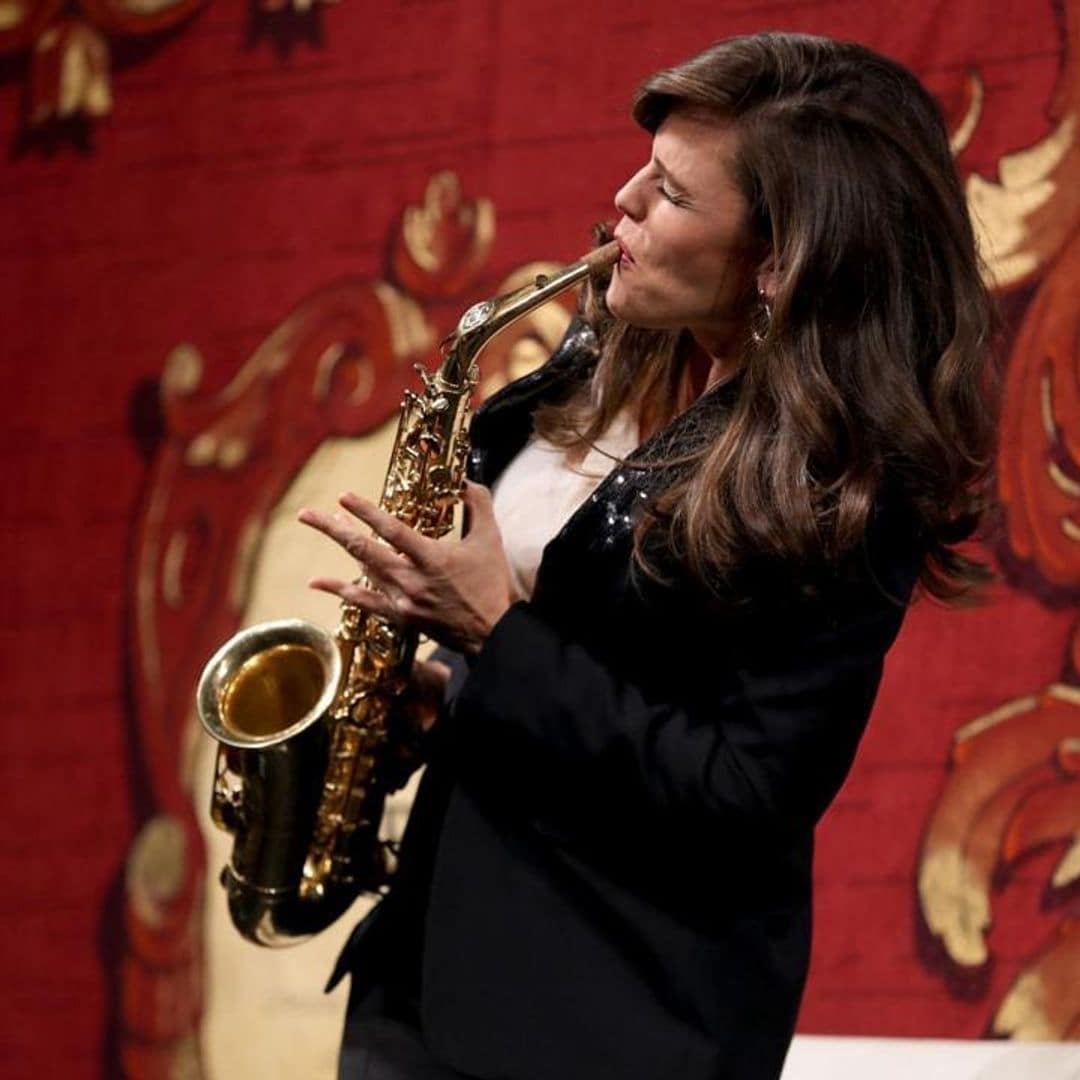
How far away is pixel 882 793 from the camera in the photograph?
2.09m

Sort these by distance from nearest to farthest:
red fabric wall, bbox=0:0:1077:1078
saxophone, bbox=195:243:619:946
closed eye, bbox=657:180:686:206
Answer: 1. closed eye, bbox=657:180:686:206
2. saxophone, bbox=195:243:619:946
3. red fabric wall, bbox=0:0:1077:1078

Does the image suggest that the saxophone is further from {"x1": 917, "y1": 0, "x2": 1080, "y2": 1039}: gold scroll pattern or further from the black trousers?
{"x1": 917, "y1": 0, "x2": 1080, "y2": 1039}: gold scroll pattern

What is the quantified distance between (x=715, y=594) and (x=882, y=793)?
895 millimetres

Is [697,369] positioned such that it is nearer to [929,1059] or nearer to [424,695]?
[424,695]

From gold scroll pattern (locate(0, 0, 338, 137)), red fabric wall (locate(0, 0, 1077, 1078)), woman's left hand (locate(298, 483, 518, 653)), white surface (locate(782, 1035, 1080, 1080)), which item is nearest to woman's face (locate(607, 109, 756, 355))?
woman's left hand (locate(298, 483, 518, 653))

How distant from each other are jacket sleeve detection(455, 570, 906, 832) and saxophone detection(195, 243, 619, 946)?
0.85ft

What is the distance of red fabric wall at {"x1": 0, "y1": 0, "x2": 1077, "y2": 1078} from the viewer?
2330 mm

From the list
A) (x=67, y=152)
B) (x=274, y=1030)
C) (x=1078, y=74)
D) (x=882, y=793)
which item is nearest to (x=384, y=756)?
(x=882, y=793)

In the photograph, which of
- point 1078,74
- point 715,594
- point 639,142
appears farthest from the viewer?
point 639,142

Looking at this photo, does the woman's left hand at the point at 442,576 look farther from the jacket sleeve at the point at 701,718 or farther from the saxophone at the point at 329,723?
the saxophone at the point at 329,723

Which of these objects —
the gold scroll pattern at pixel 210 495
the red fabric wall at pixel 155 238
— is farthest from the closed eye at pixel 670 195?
the gold scroll pattern at pixel 210 495

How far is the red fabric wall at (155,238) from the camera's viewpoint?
2330 mm

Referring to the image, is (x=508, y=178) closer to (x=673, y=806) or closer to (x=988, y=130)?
(x=988, y=130)

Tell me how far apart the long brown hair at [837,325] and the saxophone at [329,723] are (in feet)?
0.94
